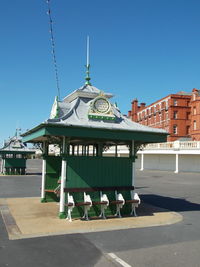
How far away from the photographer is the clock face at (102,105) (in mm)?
9898

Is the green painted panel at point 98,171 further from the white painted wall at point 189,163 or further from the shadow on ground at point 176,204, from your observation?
the white painted wall at point 189,163

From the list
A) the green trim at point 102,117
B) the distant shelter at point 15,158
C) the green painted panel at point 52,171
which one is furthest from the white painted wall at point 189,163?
the green trim at point 102,117

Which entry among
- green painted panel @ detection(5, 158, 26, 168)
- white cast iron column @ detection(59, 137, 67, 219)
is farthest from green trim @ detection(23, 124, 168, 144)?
green painted panel @ detection(5, 158, 26, 168)

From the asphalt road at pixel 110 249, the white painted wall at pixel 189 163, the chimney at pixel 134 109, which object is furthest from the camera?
the chimney at pixel 134 109

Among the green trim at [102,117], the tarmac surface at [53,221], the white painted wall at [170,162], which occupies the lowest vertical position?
the tarmac surface at [53,221]

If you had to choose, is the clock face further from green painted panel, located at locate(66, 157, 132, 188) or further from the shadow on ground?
the shadow on ground

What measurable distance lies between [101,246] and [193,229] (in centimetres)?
319

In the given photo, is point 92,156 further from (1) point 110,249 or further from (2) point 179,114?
(2) point 179,114

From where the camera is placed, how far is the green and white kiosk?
9.01 m

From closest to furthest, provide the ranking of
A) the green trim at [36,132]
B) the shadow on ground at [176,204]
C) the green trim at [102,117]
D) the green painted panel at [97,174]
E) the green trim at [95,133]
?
the green trim at [95,133]
the green trim at [36,132]
the green painted panel at [97,174]
the green trim at [102,117]
the shadow on ground at [176,204]

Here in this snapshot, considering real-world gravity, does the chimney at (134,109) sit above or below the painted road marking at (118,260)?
above

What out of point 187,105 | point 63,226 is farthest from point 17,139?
point 187,105

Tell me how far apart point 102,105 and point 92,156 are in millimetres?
1855

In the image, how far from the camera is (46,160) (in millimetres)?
12281
